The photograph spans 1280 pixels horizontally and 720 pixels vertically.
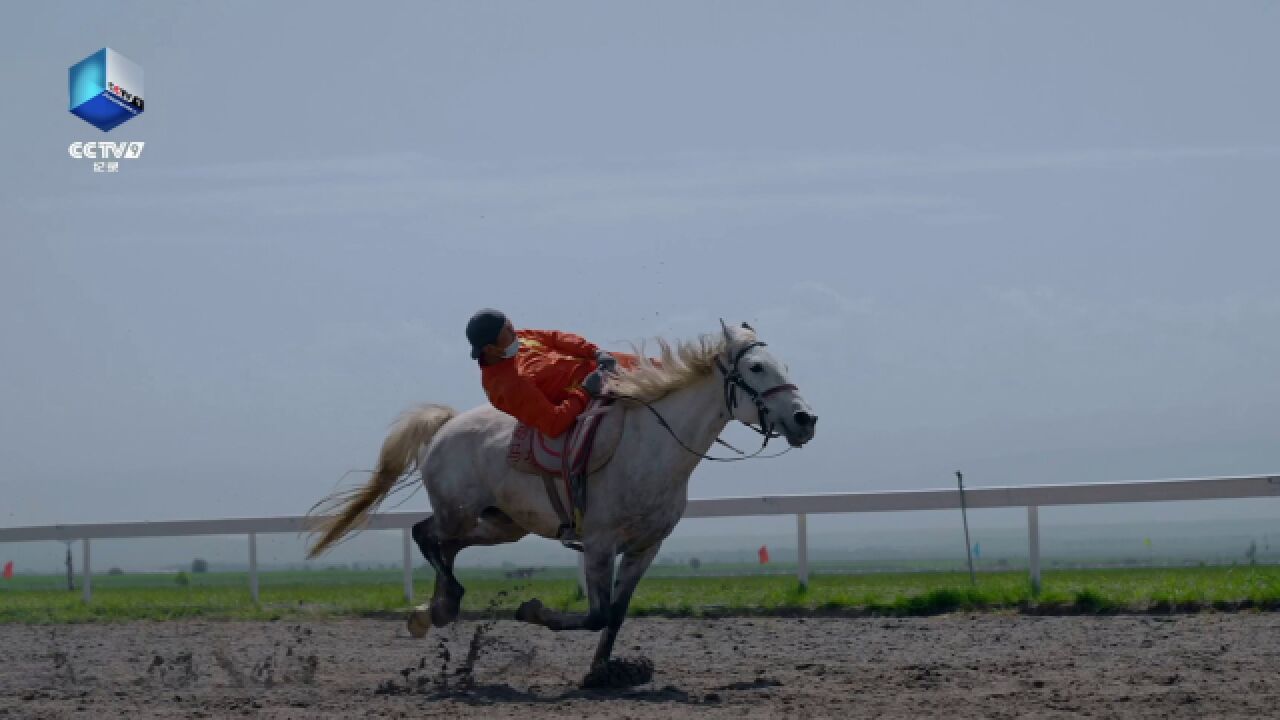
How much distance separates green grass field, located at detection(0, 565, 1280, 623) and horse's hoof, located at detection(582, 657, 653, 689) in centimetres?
207

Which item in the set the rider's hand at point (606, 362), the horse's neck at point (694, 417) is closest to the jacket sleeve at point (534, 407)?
the rider's hand at point (606, 362)

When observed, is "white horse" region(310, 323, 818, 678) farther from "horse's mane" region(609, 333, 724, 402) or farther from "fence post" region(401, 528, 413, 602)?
"fence post" region(401, 528, 413, 602)

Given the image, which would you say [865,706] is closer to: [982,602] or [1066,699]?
[1066,699]

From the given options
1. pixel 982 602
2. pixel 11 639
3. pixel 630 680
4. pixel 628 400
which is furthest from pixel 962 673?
pixel 11 639

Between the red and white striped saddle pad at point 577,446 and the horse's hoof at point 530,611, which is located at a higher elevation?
the red and white striped saddle pad at point 577,446

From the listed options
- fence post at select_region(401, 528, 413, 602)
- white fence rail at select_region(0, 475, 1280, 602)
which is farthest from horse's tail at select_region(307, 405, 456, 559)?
fence post at select_region(401, 528, 413, 602)

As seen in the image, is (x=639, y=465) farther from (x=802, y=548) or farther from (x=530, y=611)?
(x=802, y=548)

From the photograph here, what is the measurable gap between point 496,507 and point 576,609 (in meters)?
4.72

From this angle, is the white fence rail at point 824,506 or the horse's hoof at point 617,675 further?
the white fence rail at point 824,506

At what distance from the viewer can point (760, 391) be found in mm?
8000

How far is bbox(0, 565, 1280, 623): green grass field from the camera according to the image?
11953mm

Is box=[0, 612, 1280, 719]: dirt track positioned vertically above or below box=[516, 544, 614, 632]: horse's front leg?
below

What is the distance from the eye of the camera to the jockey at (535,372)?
336 inches

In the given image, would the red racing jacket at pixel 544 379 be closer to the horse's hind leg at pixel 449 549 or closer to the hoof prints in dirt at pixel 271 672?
the horse's hind leg at pixel 449 549
